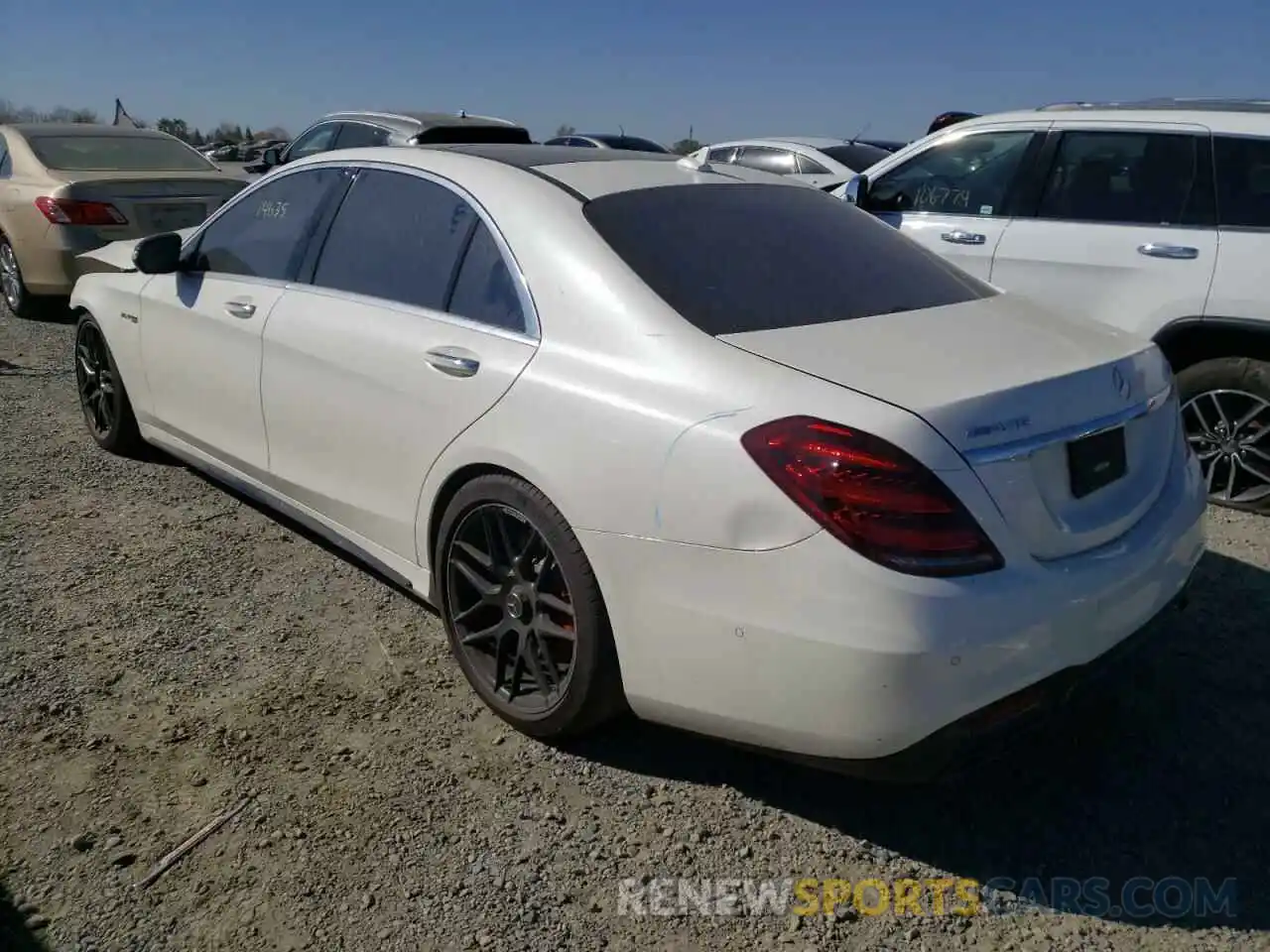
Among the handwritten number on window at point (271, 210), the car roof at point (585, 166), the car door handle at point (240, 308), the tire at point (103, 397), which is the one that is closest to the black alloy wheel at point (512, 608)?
the car roof at point (585, 166)

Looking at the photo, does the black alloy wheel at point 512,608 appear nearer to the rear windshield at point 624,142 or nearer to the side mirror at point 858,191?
the side mirror at point 858,191

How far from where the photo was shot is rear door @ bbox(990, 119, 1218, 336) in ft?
15.6

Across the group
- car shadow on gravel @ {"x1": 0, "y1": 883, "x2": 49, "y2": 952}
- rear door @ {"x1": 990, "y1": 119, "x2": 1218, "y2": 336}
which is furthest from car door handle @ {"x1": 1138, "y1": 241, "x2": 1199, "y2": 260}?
car shadow on gravel @ {"x1": 0, "y1": 883, "x2": 49, "y2": 952}

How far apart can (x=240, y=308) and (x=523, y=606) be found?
1836 millimetres

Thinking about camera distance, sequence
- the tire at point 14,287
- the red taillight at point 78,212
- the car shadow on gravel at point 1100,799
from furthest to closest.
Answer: the tire at point 14,287, the red taillight at point 78,212, the car shadow on gravel at point 1100,799

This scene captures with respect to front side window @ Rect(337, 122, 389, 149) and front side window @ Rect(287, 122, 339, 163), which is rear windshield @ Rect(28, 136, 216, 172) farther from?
front side window @ Rect(287, 122, 339, 163)

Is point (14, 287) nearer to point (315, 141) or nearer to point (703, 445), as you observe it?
point (315, 141)

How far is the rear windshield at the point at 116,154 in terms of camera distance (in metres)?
8.16

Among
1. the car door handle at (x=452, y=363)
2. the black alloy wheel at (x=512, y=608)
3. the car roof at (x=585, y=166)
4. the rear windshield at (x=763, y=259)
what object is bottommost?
the black alloy wheel at (x=512, y=608)

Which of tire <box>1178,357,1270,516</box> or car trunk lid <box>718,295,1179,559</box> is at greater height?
car trunk lid <box>718,295,1179,559</box>

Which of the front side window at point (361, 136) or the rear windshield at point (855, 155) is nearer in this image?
the front side window at point (361, 136)

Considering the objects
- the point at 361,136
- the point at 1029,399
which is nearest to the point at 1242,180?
the point at 1029,399

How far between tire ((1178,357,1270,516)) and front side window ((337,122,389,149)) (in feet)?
27.1

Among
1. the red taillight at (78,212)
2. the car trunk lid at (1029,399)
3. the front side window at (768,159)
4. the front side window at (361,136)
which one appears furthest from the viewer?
the front side window at (768,159)
